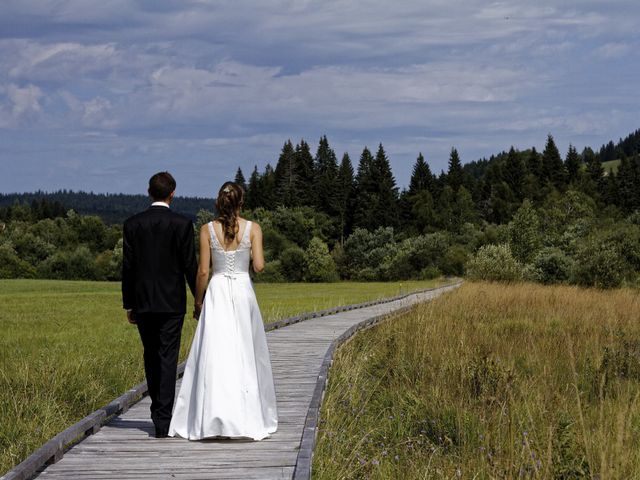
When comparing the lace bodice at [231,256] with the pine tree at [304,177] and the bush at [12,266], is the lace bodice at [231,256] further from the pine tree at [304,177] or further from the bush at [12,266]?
the pine tree at [304,177]

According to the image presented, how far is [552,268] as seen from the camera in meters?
45.1

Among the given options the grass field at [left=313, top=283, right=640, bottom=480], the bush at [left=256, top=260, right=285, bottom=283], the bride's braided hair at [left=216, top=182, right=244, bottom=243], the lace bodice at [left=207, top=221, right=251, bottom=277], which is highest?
the bride's braided hair at [left=216, top=182, right=244, bottom=243]

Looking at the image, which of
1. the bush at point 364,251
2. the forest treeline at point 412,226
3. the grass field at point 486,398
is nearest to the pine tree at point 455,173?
the forest treeline at point 412,226

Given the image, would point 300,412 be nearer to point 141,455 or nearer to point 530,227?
point 141,455

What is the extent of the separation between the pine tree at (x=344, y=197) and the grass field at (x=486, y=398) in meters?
86.3

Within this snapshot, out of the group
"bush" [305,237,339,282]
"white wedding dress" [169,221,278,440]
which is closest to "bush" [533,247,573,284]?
"bush" [305,237,339,282]

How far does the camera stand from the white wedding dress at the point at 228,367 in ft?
25.1

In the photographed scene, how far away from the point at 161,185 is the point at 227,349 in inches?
61.5

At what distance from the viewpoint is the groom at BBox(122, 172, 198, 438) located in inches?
304

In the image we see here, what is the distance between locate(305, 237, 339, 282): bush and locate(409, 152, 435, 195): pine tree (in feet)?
135

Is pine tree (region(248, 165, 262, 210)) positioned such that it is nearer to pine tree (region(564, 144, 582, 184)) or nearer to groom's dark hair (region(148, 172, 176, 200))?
pine tree (region(564, 144, 582, 184))

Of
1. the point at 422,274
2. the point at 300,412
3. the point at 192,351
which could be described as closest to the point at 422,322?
the point at 300,412

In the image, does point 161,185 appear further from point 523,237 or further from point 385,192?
point 385,192

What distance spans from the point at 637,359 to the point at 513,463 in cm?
788
